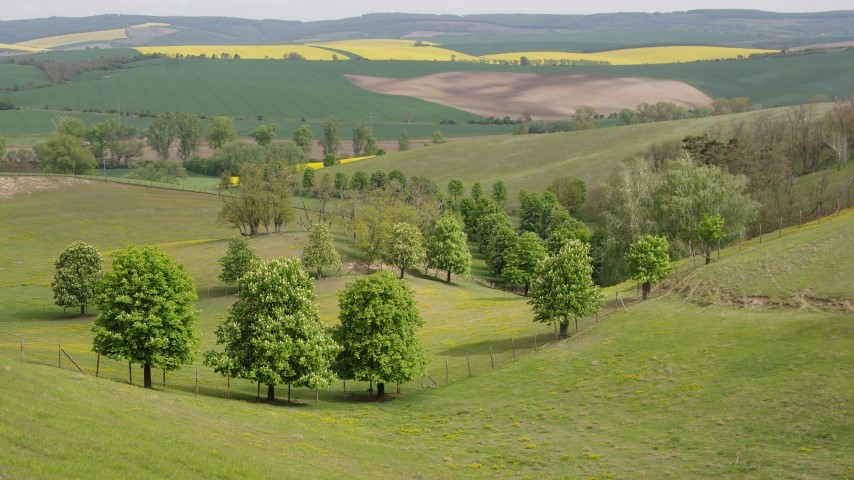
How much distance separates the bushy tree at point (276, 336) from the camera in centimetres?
6544

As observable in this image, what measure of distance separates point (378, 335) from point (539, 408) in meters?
15.1

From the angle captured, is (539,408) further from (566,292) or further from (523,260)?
(523,260)

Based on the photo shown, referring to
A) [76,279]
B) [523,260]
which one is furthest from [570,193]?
[76,279]

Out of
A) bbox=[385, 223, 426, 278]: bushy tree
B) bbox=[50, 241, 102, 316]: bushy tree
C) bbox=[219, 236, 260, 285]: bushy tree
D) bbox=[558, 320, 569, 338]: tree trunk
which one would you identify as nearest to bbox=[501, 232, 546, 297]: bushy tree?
bbox=[385, 223, 426, 278]: bushy tree

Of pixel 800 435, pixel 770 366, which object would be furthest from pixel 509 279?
pixel 800 435

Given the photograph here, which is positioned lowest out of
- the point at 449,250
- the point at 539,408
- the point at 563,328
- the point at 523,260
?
the point at 523,260

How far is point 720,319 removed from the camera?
3027 inches

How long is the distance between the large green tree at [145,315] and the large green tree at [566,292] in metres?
34.2

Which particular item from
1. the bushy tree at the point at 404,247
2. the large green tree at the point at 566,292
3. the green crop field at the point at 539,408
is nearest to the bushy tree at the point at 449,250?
the bushy tree at the point at 404,247

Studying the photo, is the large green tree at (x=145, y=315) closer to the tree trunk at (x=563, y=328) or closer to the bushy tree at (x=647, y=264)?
the tree trunk at (x=563, y=328)

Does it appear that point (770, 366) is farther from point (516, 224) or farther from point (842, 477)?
point (516, 224)

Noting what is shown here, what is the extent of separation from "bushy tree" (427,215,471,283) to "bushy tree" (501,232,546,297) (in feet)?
26.2

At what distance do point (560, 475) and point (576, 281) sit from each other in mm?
35935

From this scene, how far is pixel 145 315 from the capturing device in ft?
214
